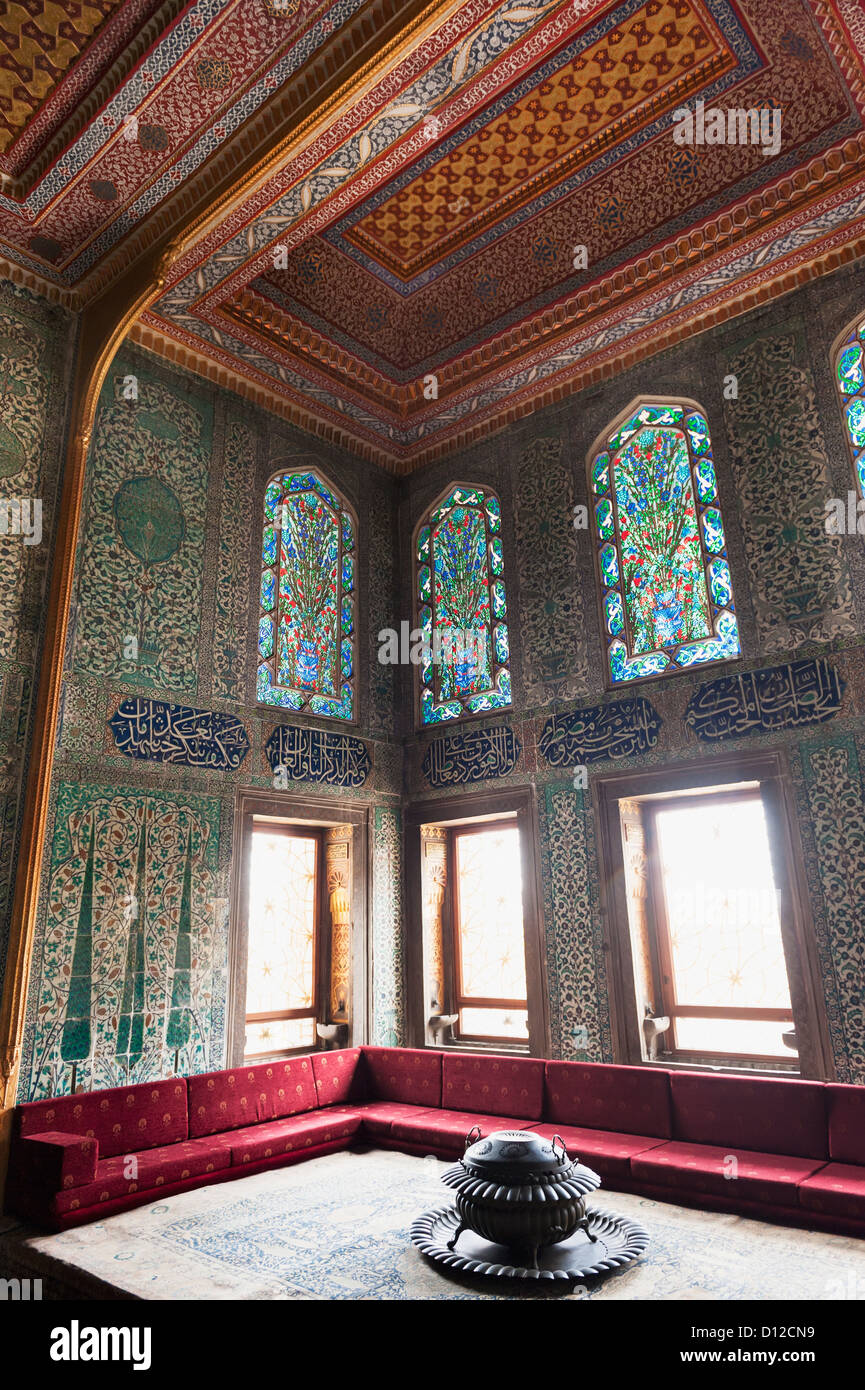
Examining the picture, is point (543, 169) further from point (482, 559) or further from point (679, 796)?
point (679, 796)

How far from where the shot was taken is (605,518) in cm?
597

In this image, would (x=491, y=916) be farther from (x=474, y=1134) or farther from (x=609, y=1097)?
(x=474, y=1134)

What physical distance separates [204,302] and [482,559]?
2.54 meters

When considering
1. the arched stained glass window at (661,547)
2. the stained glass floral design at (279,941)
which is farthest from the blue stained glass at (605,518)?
the stained glass floral design at (279,941)

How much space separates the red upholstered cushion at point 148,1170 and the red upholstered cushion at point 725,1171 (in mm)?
2008

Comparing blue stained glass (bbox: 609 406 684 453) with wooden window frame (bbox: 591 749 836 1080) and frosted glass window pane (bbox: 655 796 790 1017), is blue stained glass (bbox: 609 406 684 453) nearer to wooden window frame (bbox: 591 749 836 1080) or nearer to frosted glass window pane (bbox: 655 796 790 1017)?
wooden window frame (bbox: 591 749 836 1080)

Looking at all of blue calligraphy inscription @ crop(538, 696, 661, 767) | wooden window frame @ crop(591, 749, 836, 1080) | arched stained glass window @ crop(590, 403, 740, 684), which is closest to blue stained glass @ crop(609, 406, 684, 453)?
arched stained glass window @ crop(590, 403, 740, 684)

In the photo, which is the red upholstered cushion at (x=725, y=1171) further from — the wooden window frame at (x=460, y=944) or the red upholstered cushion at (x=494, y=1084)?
the wooden window frame at (x=460, y=944)

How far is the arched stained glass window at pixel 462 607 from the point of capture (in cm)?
639

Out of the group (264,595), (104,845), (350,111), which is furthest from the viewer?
(264,595)

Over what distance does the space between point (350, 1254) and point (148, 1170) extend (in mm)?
1169
